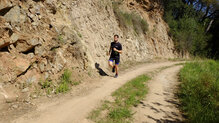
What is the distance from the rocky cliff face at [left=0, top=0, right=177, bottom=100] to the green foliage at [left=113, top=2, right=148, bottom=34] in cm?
287

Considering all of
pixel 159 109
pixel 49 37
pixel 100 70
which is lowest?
pixel 159 109

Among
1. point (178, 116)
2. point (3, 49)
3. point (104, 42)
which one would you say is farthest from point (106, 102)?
point (104, 42)

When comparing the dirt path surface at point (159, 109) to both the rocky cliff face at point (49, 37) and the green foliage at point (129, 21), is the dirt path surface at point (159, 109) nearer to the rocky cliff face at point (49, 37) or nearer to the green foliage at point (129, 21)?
the rocky cliff face at point (49, 37)

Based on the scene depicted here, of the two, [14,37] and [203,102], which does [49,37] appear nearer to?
[14,37]

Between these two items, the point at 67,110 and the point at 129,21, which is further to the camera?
the point at 129,21

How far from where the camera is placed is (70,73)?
20.1 ft

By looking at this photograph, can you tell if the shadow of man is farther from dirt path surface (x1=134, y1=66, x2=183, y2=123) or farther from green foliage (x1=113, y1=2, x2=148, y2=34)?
green foliage (x1=113, y1=2, x2=148, y2=34)

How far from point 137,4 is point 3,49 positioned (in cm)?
2150

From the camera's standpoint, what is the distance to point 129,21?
17.3 meters

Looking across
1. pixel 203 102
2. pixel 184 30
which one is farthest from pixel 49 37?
pixel 184 30

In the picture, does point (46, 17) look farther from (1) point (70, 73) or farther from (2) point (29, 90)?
(2) point (29, 90)

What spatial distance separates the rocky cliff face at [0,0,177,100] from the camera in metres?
4.71

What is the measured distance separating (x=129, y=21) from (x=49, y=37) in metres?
13.0

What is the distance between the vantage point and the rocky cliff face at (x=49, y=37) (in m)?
4.71
